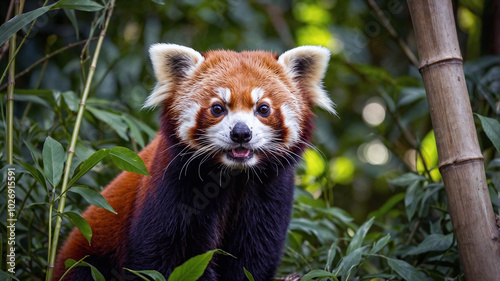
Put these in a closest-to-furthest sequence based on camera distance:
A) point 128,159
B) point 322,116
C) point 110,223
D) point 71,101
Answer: point 128,159, point 110,223, point 71,101, point 322,116

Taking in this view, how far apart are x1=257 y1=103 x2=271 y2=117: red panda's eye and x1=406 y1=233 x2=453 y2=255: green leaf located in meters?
1.11

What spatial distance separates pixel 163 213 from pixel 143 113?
199 cm

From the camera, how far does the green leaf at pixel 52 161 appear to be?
2262mm

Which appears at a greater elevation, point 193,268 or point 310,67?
point 310,67

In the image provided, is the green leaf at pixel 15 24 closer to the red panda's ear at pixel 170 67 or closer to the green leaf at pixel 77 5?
the green leaf at pixel 77 5

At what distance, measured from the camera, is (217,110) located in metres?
2.65

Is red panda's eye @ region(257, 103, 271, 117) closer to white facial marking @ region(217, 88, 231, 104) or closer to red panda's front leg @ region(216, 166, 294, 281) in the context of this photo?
white facial marking @ region(217, 88, 231, 104)

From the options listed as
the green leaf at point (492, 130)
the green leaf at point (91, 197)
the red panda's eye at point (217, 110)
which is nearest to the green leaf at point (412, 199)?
the green leaf at point (492, 130)

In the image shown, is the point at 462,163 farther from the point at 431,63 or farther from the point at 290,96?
the point at 290,96

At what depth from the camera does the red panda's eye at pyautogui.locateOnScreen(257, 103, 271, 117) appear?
2.66m

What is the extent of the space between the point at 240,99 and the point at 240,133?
0.70ft

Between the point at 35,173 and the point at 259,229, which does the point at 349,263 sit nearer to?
the point at 259,229

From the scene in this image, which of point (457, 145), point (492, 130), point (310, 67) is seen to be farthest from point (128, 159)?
Answer: point (492, 130)

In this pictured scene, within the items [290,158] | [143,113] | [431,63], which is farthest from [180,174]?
[143,113]
